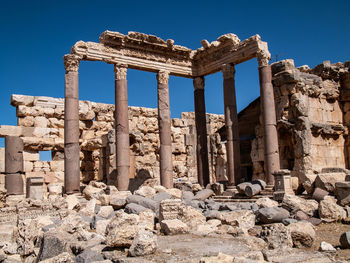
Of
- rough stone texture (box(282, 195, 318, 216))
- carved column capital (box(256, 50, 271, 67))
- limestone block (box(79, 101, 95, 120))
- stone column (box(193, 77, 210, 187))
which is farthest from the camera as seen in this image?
limestone block (box(79, 101, 95, 120))

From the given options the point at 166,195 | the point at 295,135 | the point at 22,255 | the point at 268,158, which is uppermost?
the point at 295,135

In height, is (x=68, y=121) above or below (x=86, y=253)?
above

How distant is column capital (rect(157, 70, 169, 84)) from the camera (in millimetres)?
16188

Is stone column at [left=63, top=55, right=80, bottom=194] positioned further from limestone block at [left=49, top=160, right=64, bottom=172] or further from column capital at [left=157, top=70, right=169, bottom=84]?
limestone block at [left=49, top=160, right=64, bottom=172]

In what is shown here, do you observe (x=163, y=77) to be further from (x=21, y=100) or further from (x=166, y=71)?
(x=21, y=100)

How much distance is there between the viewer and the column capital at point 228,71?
1577cm

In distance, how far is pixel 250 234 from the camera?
782cm

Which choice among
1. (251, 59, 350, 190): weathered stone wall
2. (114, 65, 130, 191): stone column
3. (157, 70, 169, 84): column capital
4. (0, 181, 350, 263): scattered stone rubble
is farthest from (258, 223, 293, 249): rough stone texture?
(157, 70, 169, 84): column capital

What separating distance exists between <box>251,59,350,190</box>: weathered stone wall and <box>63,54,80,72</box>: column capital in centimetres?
864

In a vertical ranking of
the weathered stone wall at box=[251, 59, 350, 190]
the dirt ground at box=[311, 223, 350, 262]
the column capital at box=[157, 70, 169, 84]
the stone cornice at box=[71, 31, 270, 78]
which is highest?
the stone cornice at box=[71, 31, 270, 78]

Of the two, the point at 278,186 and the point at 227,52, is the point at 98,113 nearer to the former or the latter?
the point at 227,52

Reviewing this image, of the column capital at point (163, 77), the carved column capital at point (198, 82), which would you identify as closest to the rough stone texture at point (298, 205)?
the column capital at point (163, 77)

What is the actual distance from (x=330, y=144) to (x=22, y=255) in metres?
14.5

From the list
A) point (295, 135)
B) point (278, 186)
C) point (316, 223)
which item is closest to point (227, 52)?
point (295, 135)
